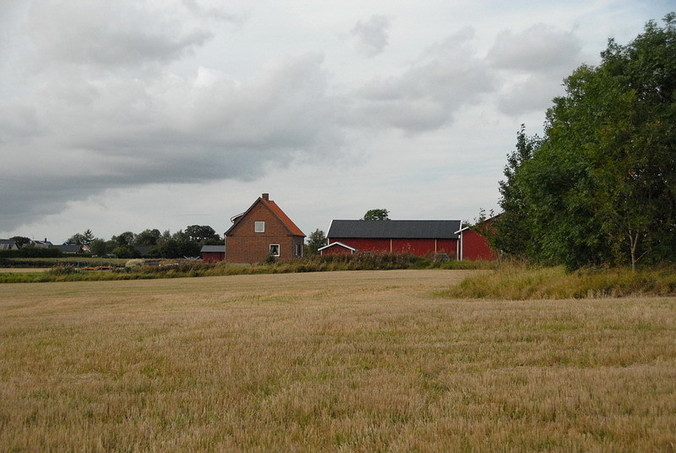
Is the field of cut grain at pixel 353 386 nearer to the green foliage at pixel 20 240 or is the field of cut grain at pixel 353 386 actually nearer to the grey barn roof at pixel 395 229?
the grey barn roof at pixel 395 229

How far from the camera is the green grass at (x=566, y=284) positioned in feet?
63.4

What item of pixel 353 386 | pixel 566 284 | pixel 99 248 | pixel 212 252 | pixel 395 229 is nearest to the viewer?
pixel 353 386

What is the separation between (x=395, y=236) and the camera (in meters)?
78.3

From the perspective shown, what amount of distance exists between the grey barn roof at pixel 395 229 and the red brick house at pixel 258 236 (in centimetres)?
1012

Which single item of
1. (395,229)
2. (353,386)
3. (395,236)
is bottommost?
(353,386)

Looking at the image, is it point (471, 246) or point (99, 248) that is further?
point (99, 248)

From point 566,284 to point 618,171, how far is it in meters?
4.02

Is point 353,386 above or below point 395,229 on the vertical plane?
below

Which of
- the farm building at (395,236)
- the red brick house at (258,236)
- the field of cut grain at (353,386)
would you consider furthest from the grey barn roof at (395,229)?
the field of cut grain at (353,386)

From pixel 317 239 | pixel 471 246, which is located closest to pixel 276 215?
pixel 471 246

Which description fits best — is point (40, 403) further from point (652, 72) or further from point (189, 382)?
point (652, 72)

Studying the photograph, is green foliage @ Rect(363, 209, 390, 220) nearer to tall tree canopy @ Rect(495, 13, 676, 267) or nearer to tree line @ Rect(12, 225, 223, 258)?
tree line @ Rect(12, 225, 223, 258)

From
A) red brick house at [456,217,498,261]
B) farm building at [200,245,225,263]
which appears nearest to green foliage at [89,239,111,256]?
farm building at [200,245,225,263]

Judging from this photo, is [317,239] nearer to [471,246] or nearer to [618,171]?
[471,246]
